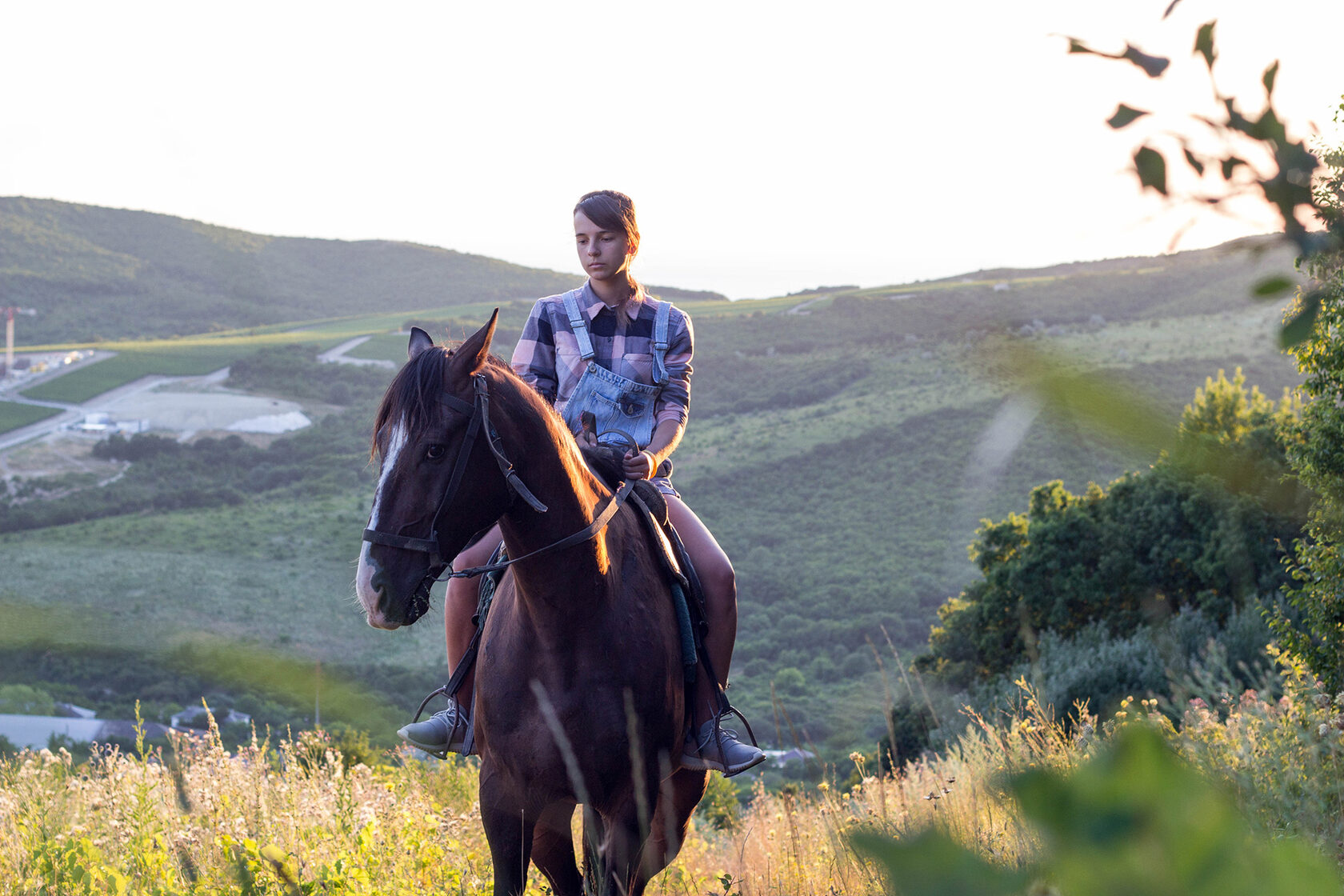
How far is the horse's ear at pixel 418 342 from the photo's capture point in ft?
10.9

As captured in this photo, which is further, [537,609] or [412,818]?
[412,818]

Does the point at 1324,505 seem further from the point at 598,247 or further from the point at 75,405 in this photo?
the point at 75,405

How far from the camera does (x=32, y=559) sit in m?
52.9

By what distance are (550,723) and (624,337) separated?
185 centimetres

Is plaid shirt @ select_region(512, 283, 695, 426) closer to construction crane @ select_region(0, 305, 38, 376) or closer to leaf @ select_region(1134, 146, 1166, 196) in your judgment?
leaf @ select_region(1134, 146, 1166, 196)

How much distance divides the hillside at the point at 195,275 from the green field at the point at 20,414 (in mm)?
25630

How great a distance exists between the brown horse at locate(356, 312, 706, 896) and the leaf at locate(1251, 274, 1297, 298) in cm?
229

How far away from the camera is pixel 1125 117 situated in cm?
98

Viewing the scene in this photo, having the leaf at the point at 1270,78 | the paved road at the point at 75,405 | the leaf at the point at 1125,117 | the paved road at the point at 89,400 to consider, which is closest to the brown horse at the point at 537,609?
the leaf at the point at 1125,117

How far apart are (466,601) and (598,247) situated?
1.66m

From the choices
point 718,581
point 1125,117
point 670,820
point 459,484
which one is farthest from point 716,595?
point 1125,117

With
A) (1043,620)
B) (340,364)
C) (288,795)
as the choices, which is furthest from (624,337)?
(340,364)

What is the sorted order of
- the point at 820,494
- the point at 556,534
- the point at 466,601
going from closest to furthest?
1. the point at 556,534
2. the point at 466,601
3. the point at 820,494

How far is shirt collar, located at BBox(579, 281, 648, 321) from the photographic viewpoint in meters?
4.44
